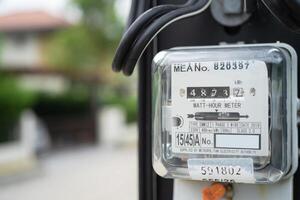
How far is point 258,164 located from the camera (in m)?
0.71

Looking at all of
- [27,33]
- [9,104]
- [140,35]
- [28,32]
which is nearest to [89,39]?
[9,104]

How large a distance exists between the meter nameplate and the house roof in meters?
18.6

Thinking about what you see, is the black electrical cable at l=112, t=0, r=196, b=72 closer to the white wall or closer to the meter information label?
the meter information label

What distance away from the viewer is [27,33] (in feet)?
70.5

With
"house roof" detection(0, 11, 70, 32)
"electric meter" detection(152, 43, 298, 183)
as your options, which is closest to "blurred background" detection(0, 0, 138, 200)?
"house roof" detection(0, 11, 70, 32)

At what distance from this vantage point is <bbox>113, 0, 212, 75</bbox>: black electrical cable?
70cm

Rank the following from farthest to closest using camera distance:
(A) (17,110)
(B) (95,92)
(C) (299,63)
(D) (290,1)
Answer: (B) (95,92) < (A) (17,110) < (C) (299,63) < (D) (290,1)

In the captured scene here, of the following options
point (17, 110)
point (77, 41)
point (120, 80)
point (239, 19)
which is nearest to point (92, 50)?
point (77, 41)

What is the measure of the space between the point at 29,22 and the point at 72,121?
10.2m

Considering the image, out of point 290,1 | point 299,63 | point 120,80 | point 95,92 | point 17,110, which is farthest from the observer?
point 120,80

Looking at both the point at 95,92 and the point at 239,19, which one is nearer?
the point at 239,19

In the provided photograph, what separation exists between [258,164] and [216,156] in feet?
0.21

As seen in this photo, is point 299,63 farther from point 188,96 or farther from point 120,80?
point 120,80

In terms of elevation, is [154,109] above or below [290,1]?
below
